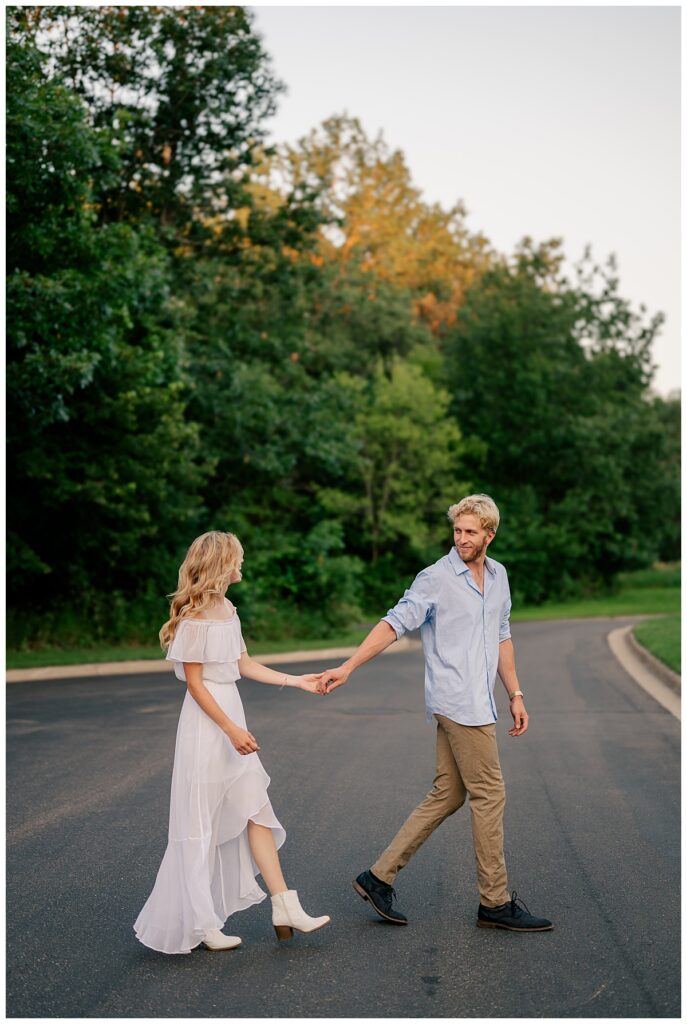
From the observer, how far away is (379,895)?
5.65m

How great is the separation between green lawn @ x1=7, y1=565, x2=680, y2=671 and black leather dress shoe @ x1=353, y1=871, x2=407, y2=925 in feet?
45.5

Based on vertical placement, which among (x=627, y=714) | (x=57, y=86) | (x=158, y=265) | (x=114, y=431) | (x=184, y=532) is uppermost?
(x=57, y=86)

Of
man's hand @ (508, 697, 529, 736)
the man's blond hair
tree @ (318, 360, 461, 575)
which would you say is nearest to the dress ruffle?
the man's blond hair

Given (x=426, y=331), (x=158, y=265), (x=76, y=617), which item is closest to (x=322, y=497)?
(x=426, y=331)

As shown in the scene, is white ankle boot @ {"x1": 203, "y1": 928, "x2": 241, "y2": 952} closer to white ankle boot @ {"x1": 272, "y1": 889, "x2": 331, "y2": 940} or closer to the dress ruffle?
white ankle boot @ {"x1": 272, "y1": 889, "x2": 331, "y2": 940}

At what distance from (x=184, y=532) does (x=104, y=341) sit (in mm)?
10164

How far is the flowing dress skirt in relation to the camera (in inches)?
201

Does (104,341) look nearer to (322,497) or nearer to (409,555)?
(322,497)

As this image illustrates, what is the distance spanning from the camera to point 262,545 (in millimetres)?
28609

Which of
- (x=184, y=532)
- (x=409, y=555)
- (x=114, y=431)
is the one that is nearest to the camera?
(x=114, y=431)

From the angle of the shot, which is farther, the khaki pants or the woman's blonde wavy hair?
the khaki pants

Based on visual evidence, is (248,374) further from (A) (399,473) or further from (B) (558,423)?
(B) (558,423)

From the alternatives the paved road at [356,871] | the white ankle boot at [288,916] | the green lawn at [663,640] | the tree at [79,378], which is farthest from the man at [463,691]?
the green lawn at [663,640]

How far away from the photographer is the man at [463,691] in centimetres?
557
